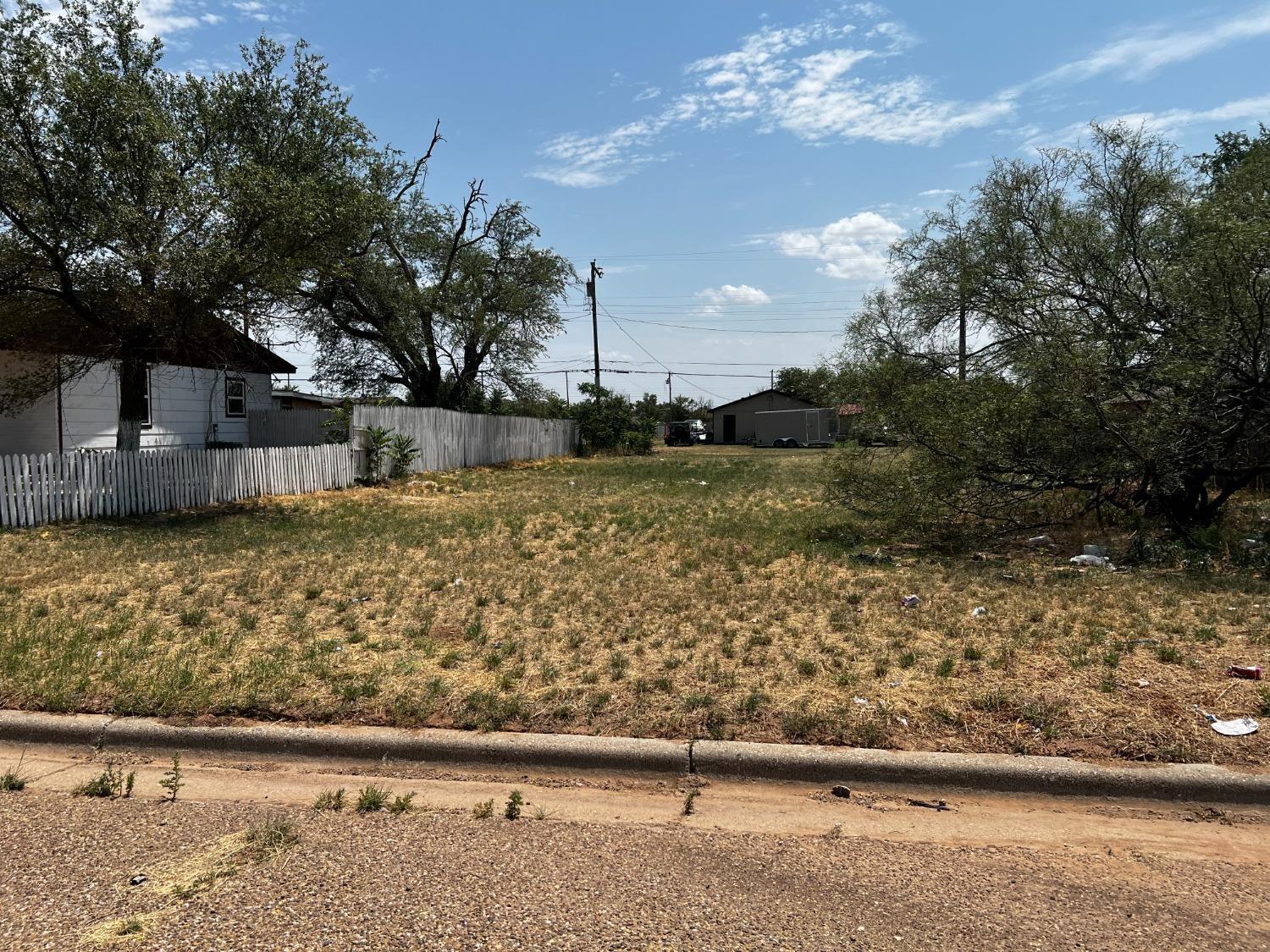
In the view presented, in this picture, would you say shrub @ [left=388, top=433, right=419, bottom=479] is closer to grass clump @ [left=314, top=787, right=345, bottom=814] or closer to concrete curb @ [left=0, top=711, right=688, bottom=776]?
concrete curb @ [left=0, top=711, right=688, bottom=776]

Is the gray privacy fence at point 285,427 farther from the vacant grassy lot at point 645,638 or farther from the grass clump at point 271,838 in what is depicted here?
the grass clump at point 271,838

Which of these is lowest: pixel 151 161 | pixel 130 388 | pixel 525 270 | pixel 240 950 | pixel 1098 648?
pixel 240 950

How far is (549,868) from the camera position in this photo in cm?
300

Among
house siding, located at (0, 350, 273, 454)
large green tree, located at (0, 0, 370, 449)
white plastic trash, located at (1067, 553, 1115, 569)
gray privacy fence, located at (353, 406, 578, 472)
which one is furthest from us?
gray privacy fence, located at (353, 406, 578, 472)

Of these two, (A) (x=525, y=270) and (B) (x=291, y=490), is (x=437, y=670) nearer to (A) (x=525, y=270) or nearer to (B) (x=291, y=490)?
(B) (x=291, y=490)

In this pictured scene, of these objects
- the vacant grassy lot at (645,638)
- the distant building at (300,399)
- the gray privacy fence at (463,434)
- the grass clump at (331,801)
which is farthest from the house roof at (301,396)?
the grass clump at (331,801)

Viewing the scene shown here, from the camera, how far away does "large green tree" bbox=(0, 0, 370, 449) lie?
10.7m

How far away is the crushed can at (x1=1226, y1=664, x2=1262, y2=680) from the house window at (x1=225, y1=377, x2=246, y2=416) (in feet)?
72.9

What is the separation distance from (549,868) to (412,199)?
89.5ft

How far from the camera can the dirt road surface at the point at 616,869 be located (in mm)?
2604

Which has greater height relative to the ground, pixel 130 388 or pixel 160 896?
pixel 130 388

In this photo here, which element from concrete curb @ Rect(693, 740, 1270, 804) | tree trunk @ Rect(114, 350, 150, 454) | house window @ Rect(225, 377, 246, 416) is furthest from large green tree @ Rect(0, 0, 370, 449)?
concrete curb @ Rect(693, 740, 1270, 804)

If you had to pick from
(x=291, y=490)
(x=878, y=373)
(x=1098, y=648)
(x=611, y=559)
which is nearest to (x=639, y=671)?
(x=1098, y=648)

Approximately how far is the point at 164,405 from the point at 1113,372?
1946 cm
